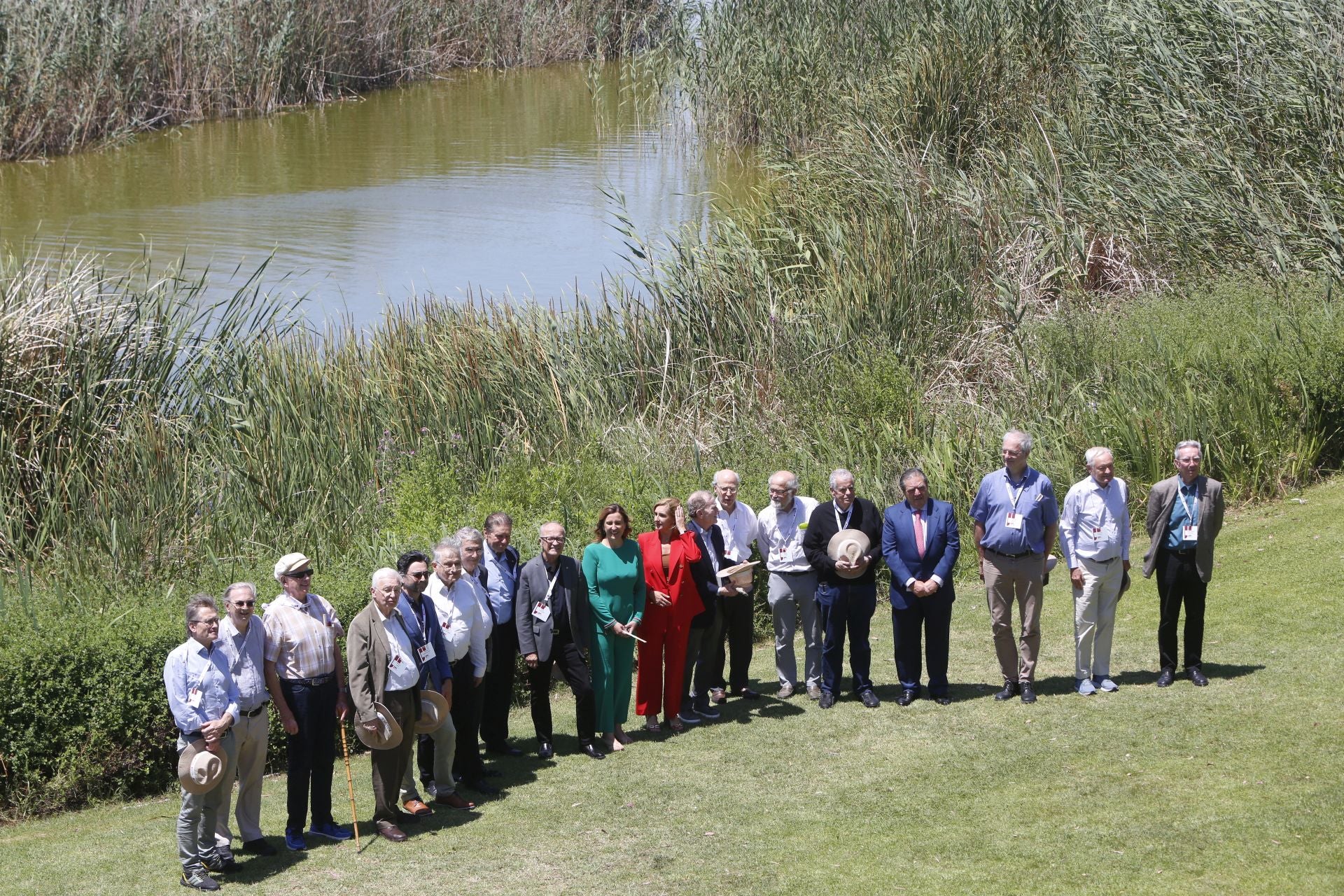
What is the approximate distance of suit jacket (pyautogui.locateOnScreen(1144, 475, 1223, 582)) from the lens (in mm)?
10391

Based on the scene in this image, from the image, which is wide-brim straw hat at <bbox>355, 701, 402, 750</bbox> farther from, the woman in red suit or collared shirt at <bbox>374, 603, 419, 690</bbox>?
the woman in red suit

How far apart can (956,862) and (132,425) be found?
32.4 ft

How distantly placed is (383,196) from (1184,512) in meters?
24.0

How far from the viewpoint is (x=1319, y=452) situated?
1631 cm

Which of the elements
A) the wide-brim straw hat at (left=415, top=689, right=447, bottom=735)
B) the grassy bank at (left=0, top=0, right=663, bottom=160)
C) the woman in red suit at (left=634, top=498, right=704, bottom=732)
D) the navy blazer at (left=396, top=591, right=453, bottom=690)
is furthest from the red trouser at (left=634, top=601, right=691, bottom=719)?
the grassy bank at (left=0, top=0, right=663, bottom=160)

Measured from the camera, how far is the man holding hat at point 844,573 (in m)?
10.6

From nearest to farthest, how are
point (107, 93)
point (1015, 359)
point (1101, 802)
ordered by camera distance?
1. point (1101, 802)
2. point (1015, 359)
3. point (107, 93)

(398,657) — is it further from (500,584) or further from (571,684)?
(571,684)

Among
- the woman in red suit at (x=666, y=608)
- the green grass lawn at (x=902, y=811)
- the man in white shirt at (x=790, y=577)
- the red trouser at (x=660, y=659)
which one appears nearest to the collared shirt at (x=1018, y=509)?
the green grass lawn at (x=902, y=811)

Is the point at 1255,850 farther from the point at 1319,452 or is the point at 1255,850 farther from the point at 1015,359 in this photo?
the point at 1015,359

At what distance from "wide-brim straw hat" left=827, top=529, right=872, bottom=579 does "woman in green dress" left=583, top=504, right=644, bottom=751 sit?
138 cm

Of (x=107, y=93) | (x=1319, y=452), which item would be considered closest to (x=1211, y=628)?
(x=1319, y=452)

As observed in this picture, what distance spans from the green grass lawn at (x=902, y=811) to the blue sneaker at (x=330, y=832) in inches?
4.8

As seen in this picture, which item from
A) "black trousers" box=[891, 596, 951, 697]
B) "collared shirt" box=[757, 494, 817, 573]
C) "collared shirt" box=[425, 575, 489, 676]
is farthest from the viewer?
"collared shirt" box=[757, 494, 817, 573]
